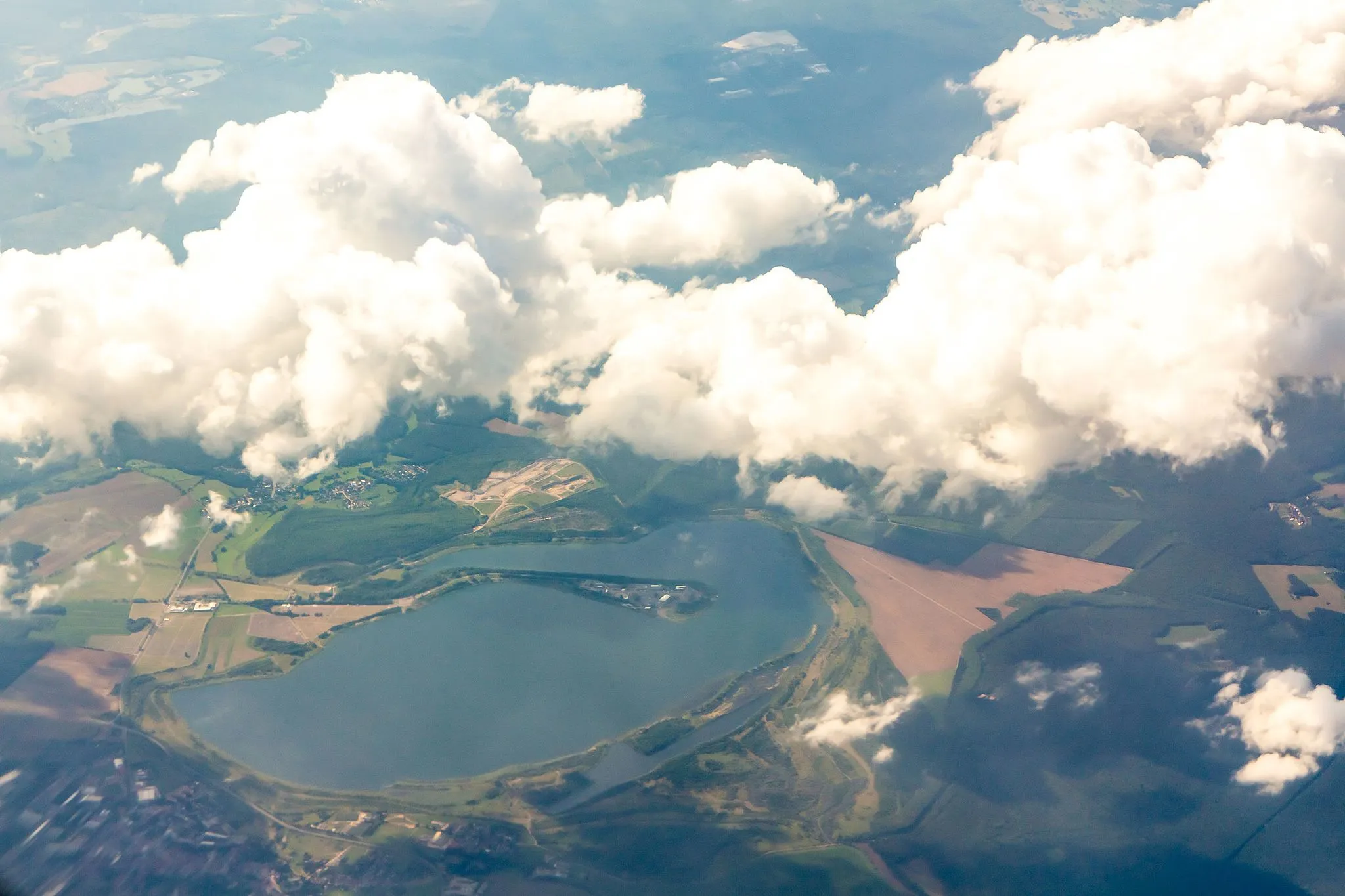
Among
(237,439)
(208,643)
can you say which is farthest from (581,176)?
(208,643)

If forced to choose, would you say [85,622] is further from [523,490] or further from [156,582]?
[523,490]

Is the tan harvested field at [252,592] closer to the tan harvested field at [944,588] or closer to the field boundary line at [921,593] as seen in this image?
the tan harvested field at [944,588]

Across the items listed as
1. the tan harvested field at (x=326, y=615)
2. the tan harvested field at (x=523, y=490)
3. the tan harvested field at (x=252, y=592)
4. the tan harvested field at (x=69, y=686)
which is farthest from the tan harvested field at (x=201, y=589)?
the tan harvested field at (x=523, y=490)

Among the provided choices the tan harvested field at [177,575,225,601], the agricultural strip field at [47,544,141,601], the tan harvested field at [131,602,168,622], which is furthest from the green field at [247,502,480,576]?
the agricultural strip field at [47,544,141,601]

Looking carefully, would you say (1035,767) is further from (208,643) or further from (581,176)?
(581,176)

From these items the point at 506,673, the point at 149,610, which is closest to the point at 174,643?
the point at 149,610
